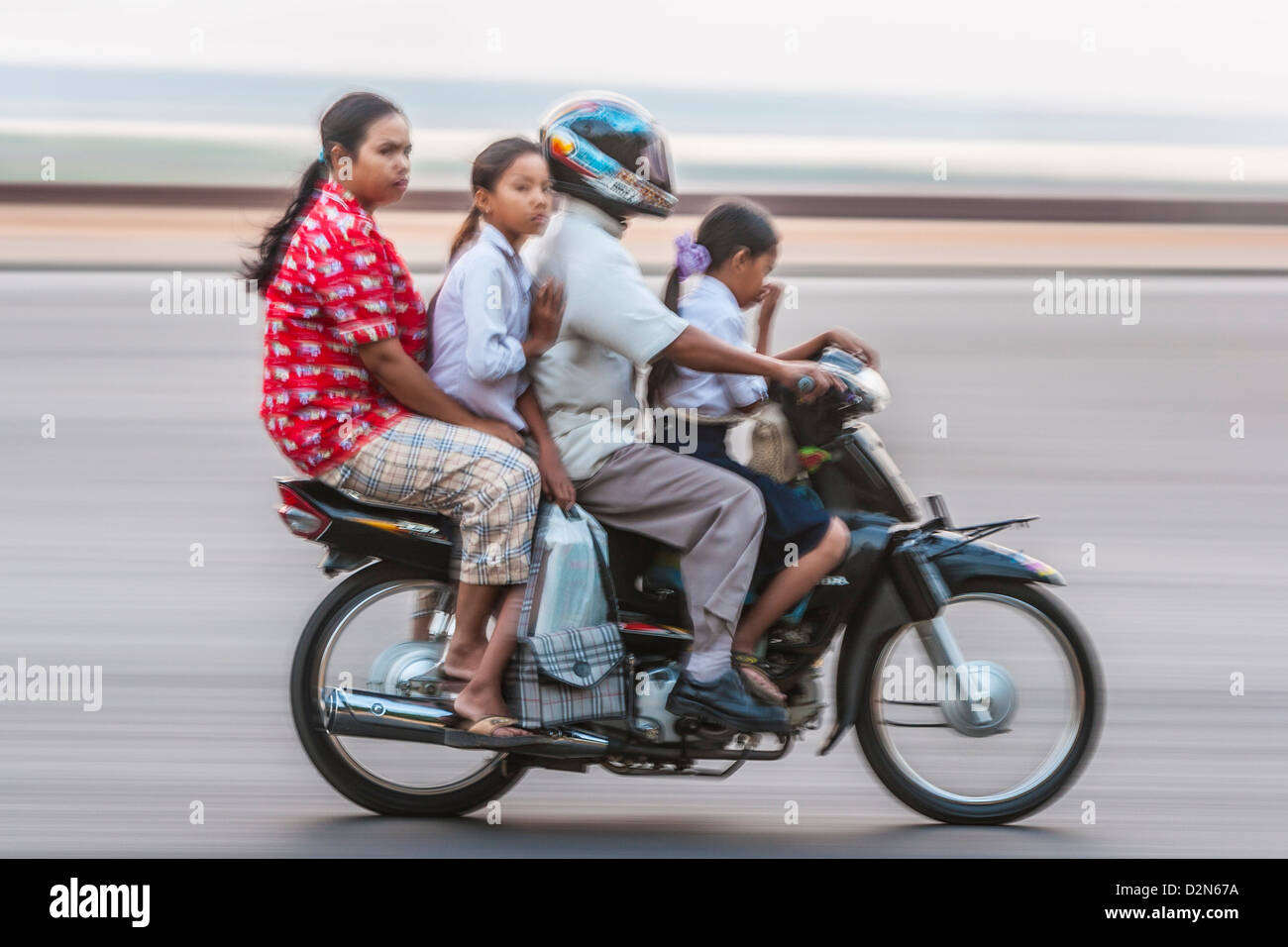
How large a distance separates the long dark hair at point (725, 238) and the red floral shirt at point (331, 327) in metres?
0.60

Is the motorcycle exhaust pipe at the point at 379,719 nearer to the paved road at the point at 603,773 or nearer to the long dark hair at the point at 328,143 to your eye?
the paved road at the point at 603,773

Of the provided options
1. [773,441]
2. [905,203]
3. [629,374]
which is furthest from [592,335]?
[905,203]

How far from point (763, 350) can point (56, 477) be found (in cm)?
471

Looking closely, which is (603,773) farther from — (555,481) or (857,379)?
(857,379)

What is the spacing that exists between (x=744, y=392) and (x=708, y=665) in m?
0.67

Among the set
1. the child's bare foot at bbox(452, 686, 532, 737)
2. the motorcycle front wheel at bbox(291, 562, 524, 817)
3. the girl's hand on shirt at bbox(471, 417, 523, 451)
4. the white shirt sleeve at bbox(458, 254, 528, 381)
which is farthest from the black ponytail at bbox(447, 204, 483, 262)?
the child's bare foot at bbox(452, 686, 532, 737)

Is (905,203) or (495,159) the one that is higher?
(905,203)

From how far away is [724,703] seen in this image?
403 cm

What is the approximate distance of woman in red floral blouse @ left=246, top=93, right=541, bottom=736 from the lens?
3.94 m

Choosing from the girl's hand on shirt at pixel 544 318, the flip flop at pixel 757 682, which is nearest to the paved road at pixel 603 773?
the flip flop at pixel 757 682

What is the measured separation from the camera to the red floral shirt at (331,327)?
3924 mm

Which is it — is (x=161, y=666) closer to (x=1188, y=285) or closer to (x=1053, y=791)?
(x=1053, y=791)

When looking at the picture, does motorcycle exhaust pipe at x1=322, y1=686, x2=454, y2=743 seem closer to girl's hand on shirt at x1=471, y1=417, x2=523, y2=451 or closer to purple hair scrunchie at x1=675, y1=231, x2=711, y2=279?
girl's hand on shirt at x1=471, y1=417, x2=523, y2=451

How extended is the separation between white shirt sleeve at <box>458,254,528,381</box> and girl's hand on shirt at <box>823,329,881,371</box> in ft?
2.64
